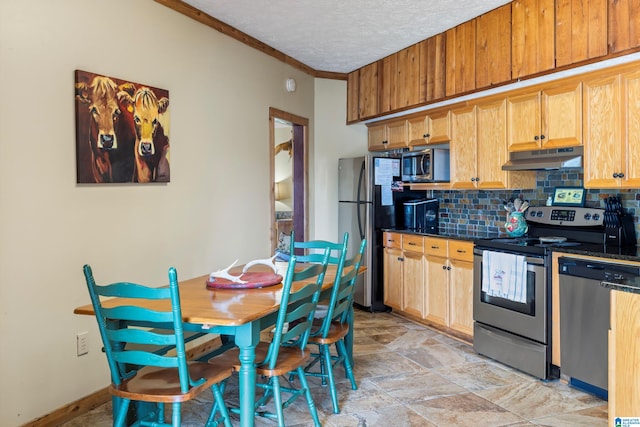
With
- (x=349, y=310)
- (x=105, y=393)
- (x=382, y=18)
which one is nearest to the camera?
(x=105, y=393)

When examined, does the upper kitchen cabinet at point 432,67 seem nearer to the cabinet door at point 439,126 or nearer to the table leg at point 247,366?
the cabinet door at point 439,126

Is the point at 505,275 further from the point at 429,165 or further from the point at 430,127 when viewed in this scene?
the point at 430,127

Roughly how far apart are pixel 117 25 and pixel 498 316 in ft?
10.7

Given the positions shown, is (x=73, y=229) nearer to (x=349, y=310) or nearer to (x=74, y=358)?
(x=74, y=358)

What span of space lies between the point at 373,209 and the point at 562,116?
2.05 meters

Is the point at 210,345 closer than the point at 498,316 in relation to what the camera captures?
No

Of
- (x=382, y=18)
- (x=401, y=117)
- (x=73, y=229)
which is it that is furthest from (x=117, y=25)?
(x=401, y=117)

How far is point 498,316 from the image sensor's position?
346 cm

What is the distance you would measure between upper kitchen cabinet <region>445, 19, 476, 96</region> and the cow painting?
231 cm

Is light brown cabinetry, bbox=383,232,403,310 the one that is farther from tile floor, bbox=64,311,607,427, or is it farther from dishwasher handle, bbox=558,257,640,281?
dishwasher handle, bbox=558,257,640,281

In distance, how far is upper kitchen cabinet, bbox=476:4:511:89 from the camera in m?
3.46

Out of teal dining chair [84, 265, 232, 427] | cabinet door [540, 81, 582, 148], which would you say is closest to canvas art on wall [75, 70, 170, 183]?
teal dining chair [84, 265, 232, 427]

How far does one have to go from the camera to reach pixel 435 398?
2.86 meters

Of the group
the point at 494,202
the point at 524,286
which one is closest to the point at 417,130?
the point at 494,202
